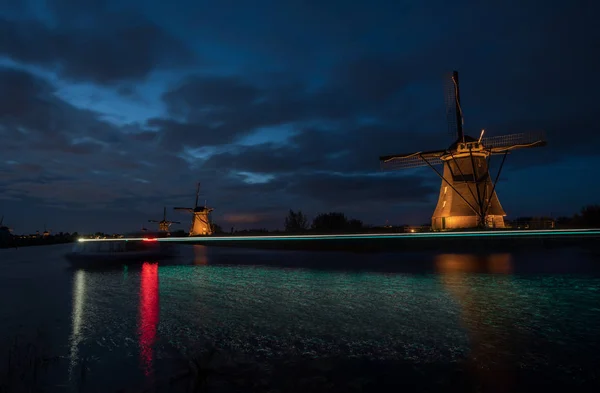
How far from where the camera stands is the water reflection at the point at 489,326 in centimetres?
723

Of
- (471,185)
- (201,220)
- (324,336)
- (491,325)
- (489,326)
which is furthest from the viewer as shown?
(201,220)

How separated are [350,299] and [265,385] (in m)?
9.86

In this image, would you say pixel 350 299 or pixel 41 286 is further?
pixel 41 286

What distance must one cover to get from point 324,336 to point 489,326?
5.45m

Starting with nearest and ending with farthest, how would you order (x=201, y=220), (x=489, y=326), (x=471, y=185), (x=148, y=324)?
(x=489, y=326) < (x=148, y=324) < (x=471, y=185) < (x=201, y=220)

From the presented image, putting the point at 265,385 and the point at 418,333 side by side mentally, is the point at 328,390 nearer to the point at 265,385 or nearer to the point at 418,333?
the point at 265,385

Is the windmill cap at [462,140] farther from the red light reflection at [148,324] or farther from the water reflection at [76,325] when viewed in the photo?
the water reflection at [76,325]

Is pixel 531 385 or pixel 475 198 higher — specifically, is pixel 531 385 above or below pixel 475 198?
below

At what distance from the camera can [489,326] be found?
11.1 metres

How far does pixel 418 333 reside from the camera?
1035cm

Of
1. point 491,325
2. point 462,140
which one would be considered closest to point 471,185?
point 462,140

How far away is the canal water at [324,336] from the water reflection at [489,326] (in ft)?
0.15

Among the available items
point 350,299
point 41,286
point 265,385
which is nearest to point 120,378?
point 265,385

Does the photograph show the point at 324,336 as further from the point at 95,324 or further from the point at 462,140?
the point at 462,140
